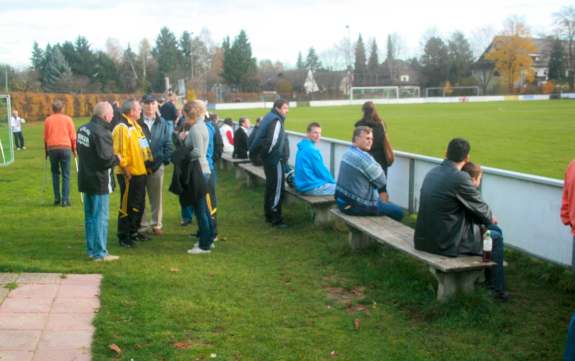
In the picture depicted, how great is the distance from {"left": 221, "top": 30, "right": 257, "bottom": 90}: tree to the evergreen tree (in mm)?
24150

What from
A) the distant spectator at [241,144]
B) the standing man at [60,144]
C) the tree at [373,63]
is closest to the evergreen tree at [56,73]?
the tree at [373,63]

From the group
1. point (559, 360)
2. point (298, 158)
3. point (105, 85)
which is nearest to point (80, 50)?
point (105, 85)

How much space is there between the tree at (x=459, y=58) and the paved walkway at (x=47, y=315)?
Result: 92376 millimetres

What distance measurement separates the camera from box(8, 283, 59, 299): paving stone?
5.64 m

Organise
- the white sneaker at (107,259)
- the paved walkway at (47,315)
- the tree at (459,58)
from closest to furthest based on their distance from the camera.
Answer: the paved walkway at (47,315), the white sneaker at (107,259), the tree at (459,58)

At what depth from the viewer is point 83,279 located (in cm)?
621

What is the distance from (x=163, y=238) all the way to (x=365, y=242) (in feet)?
9.36

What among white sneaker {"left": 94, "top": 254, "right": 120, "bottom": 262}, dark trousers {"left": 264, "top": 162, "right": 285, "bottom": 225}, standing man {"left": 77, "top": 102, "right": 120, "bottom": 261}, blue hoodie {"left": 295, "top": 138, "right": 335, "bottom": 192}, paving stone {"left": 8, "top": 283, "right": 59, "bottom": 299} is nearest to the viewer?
paving stone {"left": 8, "top": 283, "right": 59, "bottom": 299}

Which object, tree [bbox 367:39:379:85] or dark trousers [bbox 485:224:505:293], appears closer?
dark trousers [bbox 485:224:505:293]

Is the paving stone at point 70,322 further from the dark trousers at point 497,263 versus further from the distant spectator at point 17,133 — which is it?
the distant spectator at point 17,133

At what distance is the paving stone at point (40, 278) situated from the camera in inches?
239

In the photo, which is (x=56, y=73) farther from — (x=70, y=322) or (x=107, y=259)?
(x=70, y=322)

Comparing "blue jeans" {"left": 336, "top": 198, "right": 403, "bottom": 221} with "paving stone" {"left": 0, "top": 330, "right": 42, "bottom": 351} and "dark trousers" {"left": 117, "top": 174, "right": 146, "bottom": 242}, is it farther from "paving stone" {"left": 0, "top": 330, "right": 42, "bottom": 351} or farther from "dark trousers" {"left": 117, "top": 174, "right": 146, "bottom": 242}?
"paving stone" {"left": 0, "top": 330, "right": 42, "bottom": 351}

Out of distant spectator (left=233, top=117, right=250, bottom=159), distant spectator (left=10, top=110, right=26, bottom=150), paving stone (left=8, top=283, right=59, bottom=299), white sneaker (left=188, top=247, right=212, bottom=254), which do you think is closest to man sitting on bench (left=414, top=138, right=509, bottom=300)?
white sneaker (left=188, top=247, right=212, bottom=254)
